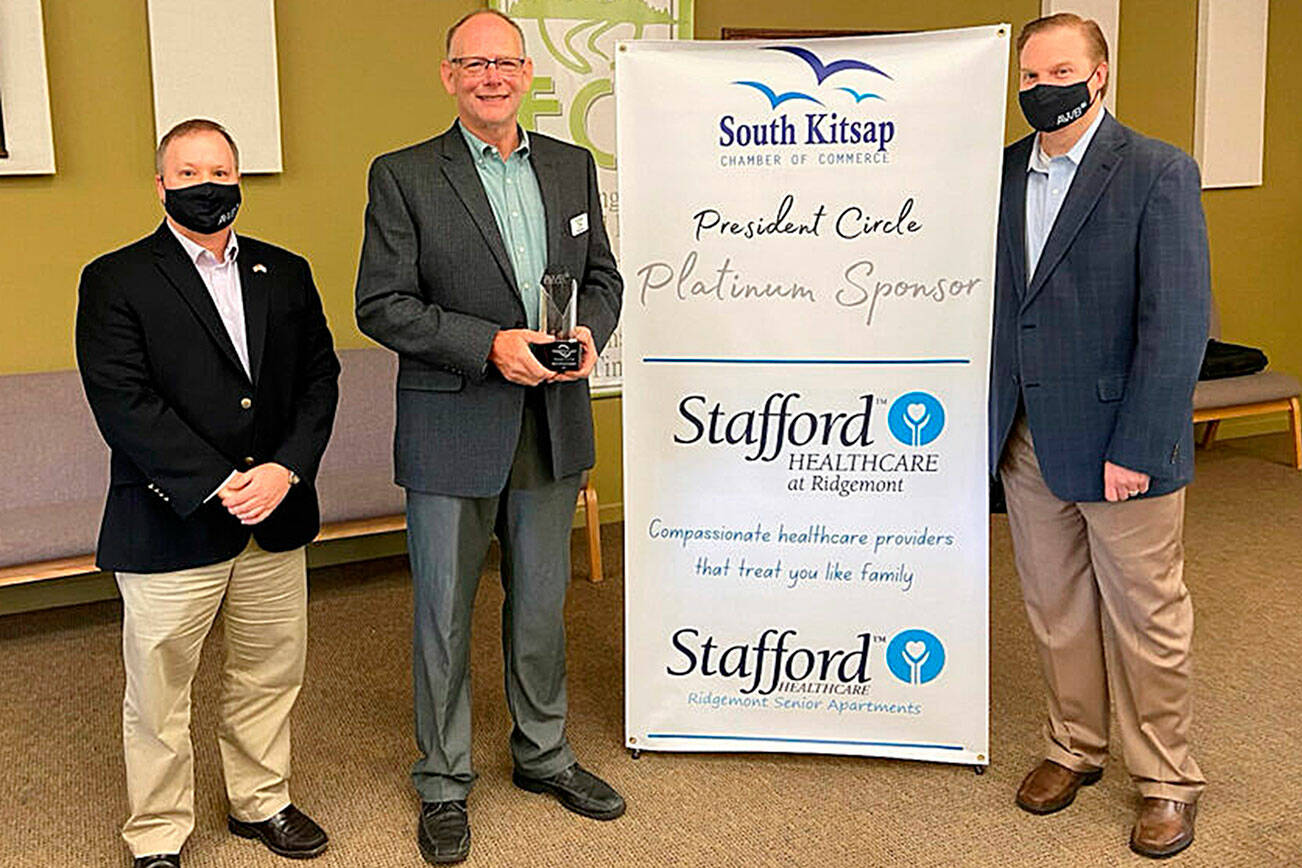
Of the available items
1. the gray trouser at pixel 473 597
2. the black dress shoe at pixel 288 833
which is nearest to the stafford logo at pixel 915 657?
the gray trouser at pixel 473 597

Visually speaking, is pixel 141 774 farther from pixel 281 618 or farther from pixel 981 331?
pixel 981 331

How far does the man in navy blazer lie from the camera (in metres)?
2.94

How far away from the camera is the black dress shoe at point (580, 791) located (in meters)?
3.30

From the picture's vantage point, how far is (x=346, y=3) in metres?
5.27

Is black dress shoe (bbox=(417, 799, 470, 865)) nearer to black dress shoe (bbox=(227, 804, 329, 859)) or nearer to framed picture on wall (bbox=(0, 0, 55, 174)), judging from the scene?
black dress shoe (bbox=(227, 804, 329, 859))

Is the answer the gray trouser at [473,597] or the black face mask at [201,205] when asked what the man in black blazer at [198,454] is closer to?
the black face mask at [201,205]

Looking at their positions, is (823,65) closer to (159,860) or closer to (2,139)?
(159,860)

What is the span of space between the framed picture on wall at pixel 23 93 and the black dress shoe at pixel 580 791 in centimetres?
272

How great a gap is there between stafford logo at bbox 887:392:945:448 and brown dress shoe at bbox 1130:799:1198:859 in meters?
0.94

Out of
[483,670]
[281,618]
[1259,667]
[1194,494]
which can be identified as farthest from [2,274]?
[1194,494]

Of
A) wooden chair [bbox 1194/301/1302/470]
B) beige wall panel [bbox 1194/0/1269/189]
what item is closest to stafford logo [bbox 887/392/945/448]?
wooden chair [bbox 1194/301/1302/470]

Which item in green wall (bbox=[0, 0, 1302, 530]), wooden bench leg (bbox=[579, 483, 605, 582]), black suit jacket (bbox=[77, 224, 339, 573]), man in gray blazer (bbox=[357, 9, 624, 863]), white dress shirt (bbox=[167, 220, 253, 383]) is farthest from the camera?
wooden bench leg (bbox=[579, 483, 605, 582])

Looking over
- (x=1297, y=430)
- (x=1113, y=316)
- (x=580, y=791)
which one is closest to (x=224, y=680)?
(x=580, y=791)

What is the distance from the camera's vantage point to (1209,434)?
7.34m
